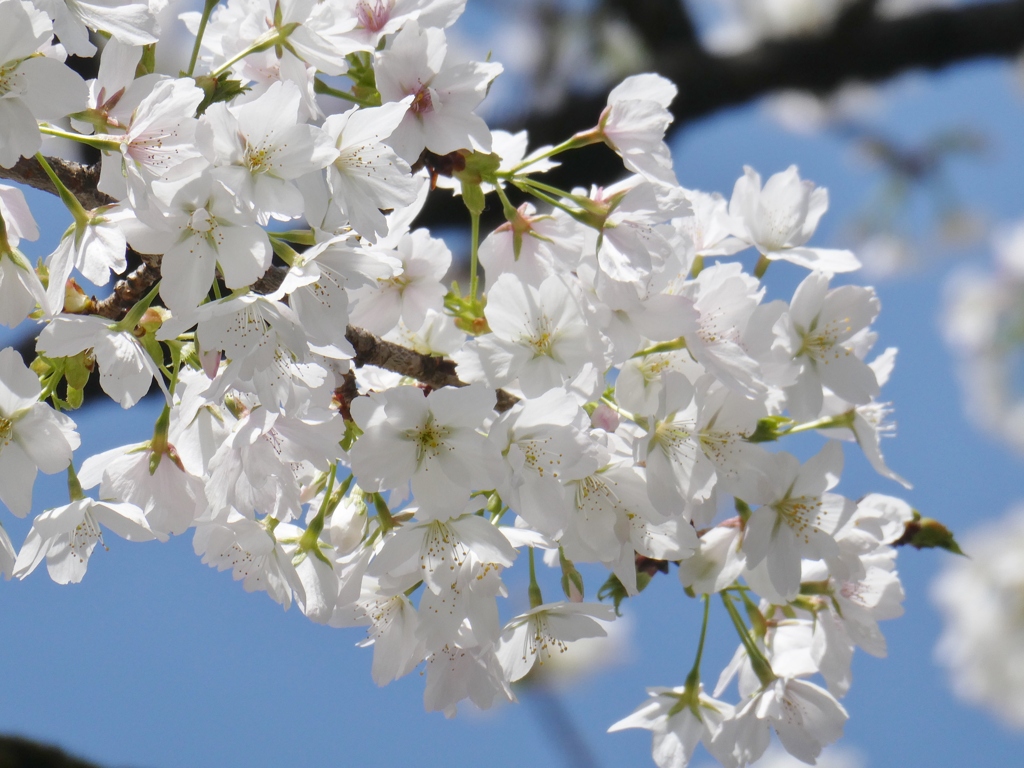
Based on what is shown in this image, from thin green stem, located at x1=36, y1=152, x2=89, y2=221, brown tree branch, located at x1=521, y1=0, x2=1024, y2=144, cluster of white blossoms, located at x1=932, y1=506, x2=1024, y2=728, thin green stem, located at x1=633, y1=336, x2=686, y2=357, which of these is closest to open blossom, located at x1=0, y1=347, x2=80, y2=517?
thin green stem, located at x1=36, y1=152, x2=89, y2=221

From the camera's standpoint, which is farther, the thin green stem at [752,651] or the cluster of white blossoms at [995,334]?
the cluster of white blossoms at [995,334]

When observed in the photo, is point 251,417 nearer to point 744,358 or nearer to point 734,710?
point 744,358

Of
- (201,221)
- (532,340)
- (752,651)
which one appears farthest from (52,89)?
(752,651)

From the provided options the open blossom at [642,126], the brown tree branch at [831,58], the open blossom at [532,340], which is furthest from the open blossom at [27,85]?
the brown tree branch at [831,58]

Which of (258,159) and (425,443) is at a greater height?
(258,159)

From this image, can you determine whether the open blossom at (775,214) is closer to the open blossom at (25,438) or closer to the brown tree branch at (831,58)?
the open blossom at (25,438)

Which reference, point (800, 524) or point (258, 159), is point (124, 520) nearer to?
point (258, 159)

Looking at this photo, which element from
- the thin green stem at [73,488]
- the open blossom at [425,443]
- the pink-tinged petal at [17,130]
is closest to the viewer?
the pink-tinged petal at [17,130]
